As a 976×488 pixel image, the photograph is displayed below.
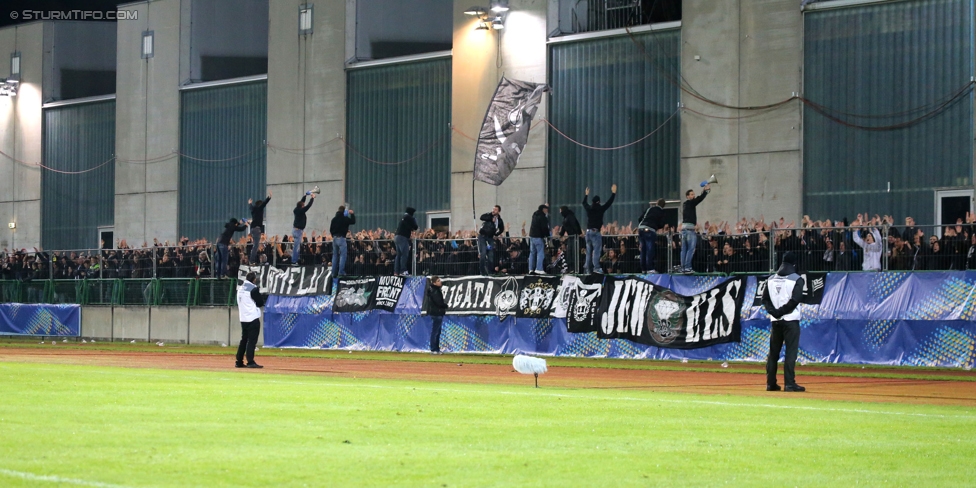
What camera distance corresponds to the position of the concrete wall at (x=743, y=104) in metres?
35.3

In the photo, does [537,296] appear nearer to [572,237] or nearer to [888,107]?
[572,237]

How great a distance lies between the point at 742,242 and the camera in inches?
1158

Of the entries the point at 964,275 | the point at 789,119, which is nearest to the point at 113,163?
the point at 789,119

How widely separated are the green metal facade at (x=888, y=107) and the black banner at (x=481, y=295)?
29.7 feet

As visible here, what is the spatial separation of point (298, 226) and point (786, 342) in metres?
21.3

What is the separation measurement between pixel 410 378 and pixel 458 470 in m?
13.7

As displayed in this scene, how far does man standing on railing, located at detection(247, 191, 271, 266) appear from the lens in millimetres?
38594

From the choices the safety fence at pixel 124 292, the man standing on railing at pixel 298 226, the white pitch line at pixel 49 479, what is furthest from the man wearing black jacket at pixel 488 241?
the white pitch line at pixel 49 479

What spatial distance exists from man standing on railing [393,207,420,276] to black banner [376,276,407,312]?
1.17 feet

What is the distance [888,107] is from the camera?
34094mm

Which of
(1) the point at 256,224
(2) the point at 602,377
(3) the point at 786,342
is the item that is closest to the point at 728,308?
(2) the point at 602,377

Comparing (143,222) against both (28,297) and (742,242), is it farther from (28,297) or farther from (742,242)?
(742,242)

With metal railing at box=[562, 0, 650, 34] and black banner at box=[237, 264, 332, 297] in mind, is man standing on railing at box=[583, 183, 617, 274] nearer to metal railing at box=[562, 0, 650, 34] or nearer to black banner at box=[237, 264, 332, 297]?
metal railing at box=[562, 0, 650, 34]

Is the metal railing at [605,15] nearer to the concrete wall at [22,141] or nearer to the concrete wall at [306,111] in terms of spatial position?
the concrete wall at [306,111]
